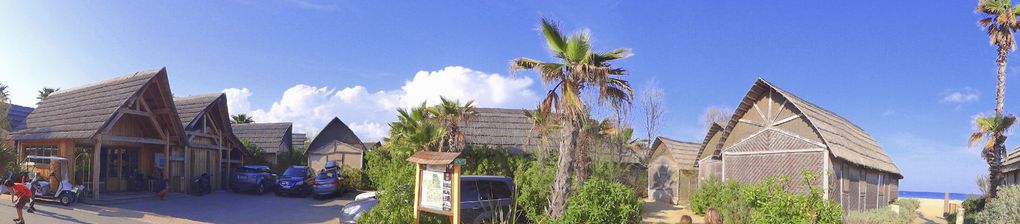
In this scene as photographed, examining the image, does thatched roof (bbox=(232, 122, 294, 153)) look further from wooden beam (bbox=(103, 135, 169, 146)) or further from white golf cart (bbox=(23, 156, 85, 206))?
white golf cart (bbox=(23, 156, 85, 206))

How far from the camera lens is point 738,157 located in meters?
19.0

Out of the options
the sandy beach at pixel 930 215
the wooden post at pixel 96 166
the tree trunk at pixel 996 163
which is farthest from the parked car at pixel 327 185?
the tree trunk at pixel 996 163

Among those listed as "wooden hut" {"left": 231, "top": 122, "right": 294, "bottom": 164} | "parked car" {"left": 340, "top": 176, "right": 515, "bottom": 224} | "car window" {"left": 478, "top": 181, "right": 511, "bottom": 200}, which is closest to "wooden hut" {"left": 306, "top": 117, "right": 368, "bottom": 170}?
"wooden hut" {"left": 231, "top": 122, "right": 294, "bottom": 164}

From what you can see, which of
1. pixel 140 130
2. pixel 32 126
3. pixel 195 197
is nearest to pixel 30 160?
pixel 32 126

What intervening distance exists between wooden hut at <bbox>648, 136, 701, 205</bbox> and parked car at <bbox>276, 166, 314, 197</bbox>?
13.9 m

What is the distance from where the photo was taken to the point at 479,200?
1343 cm

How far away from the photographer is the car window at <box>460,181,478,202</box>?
13297 millimetres

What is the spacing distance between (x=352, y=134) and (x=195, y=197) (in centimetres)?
938

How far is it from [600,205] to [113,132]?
60.0 feet

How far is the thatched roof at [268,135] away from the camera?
33256mm

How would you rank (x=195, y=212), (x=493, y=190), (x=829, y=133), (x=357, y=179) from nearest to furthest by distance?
(x=493, y=190)
(x=829, y=133)
(x=195, y=212)
(x=357, y=179)

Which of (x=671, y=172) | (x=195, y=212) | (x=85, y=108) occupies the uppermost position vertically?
(x=85, y=108)

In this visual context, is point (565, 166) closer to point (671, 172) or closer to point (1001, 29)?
point (671, 172)

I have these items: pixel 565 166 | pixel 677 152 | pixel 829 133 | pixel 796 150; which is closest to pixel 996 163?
pixel 829 133
